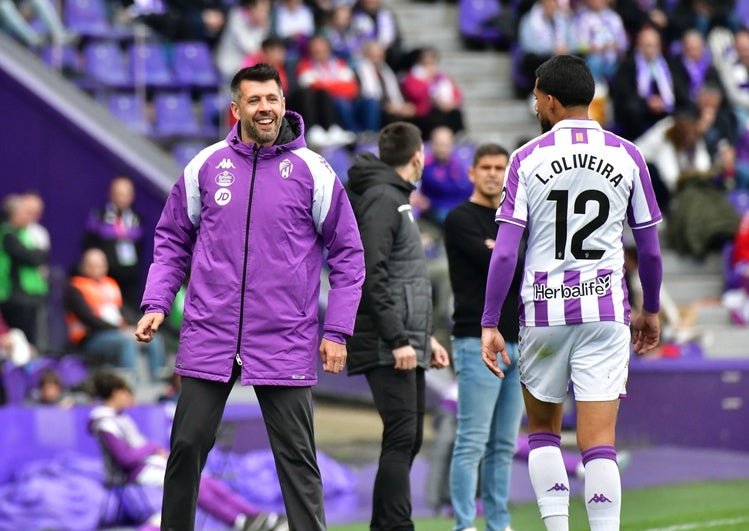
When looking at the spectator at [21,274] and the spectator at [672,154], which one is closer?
the spectator at [21,274]

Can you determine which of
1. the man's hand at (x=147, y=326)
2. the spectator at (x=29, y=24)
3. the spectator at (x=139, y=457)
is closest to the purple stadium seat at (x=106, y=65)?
the spectator at (x=29, y=24)

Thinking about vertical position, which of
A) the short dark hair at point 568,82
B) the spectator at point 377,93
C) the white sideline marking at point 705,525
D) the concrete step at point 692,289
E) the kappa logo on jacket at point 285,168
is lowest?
the white sideline marking at point 705,525

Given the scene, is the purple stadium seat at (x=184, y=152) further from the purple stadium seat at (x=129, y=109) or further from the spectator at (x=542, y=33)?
the spectator at (x=542, y=33)

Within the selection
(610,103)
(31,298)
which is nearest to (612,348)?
(31,298)

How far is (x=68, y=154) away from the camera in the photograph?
52.6 ft

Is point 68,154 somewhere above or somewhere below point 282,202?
above

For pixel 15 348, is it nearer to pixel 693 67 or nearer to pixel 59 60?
pixel 59 60

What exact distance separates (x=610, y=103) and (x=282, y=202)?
12.4 metres

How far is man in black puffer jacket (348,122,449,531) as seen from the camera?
7.88m

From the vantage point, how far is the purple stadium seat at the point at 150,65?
16669mm

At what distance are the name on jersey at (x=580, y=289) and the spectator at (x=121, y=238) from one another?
8796mm

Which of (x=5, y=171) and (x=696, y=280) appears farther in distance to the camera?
(x=696, y=280)

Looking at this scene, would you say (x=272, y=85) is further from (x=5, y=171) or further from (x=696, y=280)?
(x=696, y=280)

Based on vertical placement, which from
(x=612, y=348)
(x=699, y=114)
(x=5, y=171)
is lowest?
(x=612, y=348)
